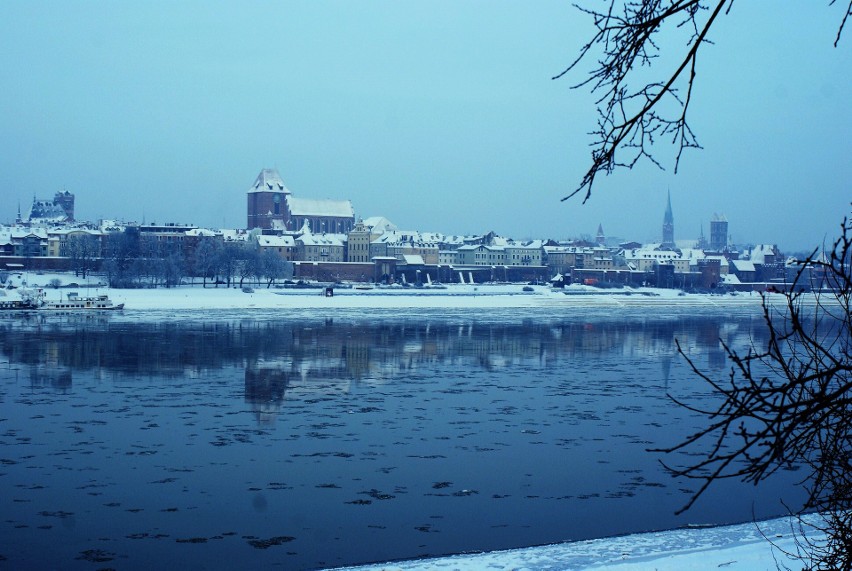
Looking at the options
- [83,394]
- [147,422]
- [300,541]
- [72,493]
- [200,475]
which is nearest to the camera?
[300,541]

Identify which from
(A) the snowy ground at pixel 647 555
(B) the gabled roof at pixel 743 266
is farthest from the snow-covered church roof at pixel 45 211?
(A) the snowy ground at pixel 647 555

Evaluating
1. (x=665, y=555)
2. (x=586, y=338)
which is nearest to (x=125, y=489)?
(x=665, y=555)

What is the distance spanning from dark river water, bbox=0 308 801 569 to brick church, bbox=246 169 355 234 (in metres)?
83.5

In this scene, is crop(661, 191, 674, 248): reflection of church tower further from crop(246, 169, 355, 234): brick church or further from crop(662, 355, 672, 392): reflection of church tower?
crop(662, 355, 672, 392): reflection of church tower

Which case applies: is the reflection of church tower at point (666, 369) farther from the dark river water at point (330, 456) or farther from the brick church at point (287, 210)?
the brick church at point (287, 210)

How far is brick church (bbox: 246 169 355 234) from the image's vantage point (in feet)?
→ 343

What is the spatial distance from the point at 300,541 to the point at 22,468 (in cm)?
387

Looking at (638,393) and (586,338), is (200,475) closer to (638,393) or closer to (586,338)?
(638,393)

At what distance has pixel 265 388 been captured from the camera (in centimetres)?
1573

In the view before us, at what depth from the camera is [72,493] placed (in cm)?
900

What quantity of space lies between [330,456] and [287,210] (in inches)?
3809

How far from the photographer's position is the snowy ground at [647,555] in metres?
6.88

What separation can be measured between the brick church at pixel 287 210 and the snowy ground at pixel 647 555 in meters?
97.2

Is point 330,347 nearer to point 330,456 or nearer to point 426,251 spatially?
point 330,456
